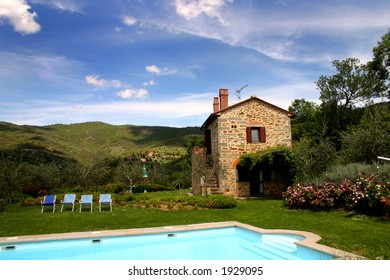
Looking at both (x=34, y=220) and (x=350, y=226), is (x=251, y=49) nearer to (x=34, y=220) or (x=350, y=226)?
(x=350, y=226)

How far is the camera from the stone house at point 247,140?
1830cm

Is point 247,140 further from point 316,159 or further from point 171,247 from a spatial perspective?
point 171,247

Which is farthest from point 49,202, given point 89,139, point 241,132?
point 89,139

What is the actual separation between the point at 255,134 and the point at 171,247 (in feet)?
38.5

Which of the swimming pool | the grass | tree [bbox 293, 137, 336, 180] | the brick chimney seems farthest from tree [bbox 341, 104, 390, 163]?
the swimming pool

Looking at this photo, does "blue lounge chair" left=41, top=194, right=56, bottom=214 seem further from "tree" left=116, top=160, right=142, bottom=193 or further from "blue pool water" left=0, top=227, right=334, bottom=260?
"tree" left=116, top=160, right=142, bottom=193

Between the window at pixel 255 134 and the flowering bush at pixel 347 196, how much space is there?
19.1 ft

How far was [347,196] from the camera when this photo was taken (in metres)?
11.3

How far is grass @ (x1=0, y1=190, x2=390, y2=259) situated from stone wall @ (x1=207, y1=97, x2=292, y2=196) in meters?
4.37

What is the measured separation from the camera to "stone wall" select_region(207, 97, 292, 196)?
1828cm

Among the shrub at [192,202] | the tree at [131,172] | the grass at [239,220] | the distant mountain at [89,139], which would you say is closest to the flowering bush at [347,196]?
the grass at [239,220]

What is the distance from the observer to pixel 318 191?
1204 centimetres

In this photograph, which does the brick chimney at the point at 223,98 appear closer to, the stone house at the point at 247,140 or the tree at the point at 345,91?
the stone house at the point at 247,140
